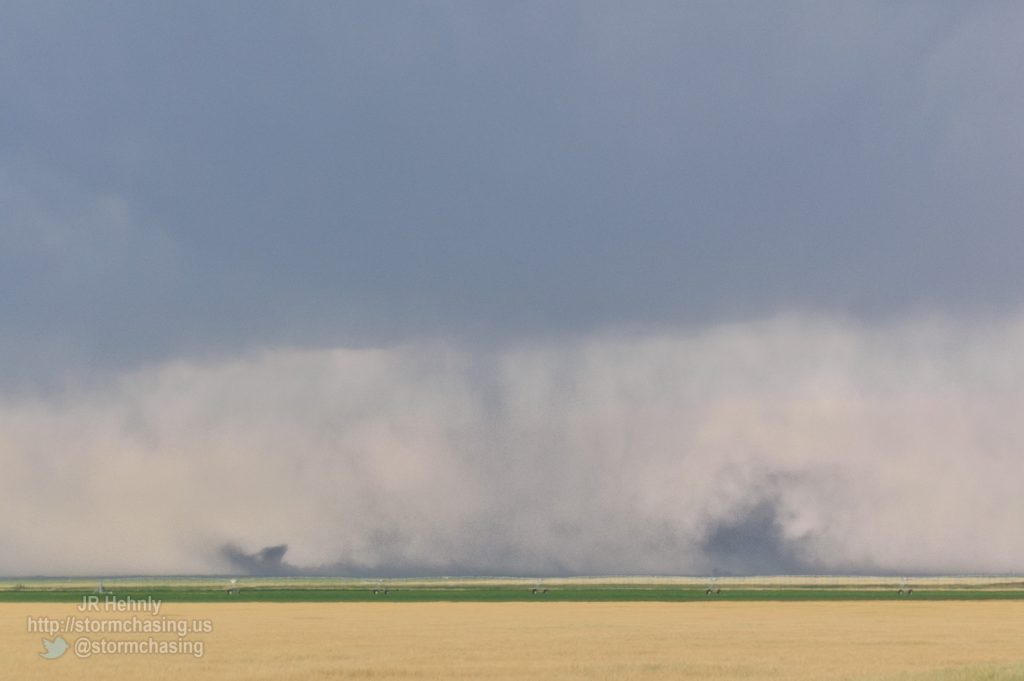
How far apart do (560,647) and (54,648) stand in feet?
84.6

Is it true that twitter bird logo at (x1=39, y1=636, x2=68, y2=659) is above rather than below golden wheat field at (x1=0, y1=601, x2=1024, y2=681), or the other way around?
above

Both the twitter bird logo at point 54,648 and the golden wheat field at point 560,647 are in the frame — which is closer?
the golden wheat field at point 560,647

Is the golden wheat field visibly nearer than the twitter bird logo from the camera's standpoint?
Yes

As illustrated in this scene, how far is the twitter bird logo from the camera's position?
173ft

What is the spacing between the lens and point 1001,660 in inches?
1944

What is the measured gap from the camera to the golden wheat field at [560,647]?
45.1 m

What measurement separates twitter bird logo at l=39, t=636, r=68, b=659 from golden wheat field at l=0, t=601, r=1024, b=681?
67 cm

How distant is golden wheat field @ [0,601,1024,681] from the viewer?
148ft

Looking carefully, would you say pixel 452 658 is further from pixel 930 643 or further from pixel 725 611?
pixel 725 611

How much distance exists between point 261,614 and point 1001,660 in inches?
2569

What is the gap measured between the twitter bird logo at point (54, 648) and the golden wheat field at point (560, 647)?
2.19 feet

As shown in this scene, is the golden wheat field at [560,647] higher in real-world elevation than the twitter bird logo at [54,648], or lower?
lower

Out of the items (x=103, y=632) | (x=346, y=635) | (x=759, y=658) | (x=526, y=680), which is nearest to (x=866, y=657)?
(x=759, y=658)

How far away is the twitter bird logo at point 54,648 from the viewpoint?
173ft
